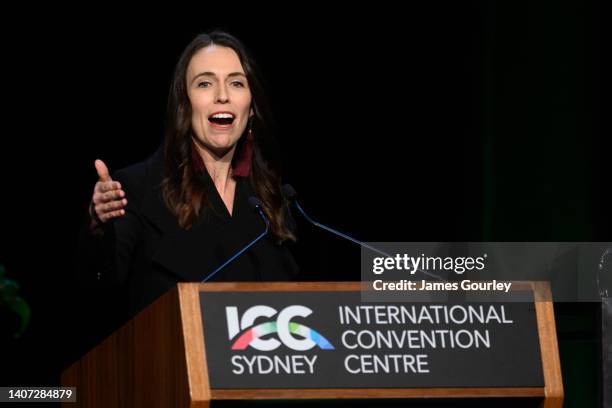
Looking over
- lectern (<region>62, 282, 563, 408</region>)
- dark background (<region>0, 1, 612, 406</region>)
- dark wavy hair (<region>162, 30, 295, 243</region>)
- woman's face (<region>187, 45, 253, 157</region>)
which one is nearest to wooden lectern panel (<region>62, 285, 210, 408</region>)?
lectern (<region>62, 282, 563, 408</region>)

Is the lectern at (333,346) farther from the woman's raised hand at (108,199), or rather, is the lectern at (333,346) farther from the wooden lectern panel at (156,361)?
the woman's raised hand at (108,199)

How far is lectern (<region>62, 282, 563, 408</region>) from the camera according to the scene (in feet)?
7.93

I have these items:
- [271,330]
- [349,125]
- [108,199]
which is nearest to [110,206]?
[108,199]

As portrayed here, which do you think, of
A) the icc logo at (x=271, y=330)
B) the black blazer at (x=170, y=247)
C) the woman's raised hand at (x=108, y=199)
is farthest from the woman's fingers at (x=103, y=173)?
the icc logo at (x=271, y=330)

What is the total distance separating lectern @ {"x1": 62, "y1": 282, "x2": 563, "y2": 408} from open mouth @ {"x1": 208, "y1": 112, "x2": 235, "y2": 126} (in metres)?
0.99

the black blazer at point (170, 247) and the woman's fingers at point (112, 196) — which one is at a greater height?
the black blazer at point (170, 247)

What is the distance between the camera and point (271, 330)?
248 centimetres

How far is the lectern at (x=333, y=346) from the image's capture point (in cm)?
242

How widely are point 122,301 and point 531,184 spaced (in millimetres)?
1837


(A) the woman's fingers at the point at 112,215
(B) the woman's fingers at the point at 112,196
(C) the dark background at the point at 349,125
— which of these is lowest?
(A) the woman's fingers at the point at 112,215

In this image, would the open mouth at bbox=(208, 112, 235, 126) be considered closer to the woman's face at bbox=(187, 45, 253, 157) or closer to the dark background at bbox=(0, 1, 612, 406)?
the woman's face at bbox=(187, 45, 253, 157)

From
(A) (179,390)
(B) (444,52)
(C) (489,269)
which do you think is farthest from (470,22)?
(A) (179,390)

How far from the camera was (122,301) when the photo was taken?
4473 mm

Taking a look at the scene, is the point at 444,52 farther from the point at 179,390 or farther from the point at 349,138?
the point at 179,390
